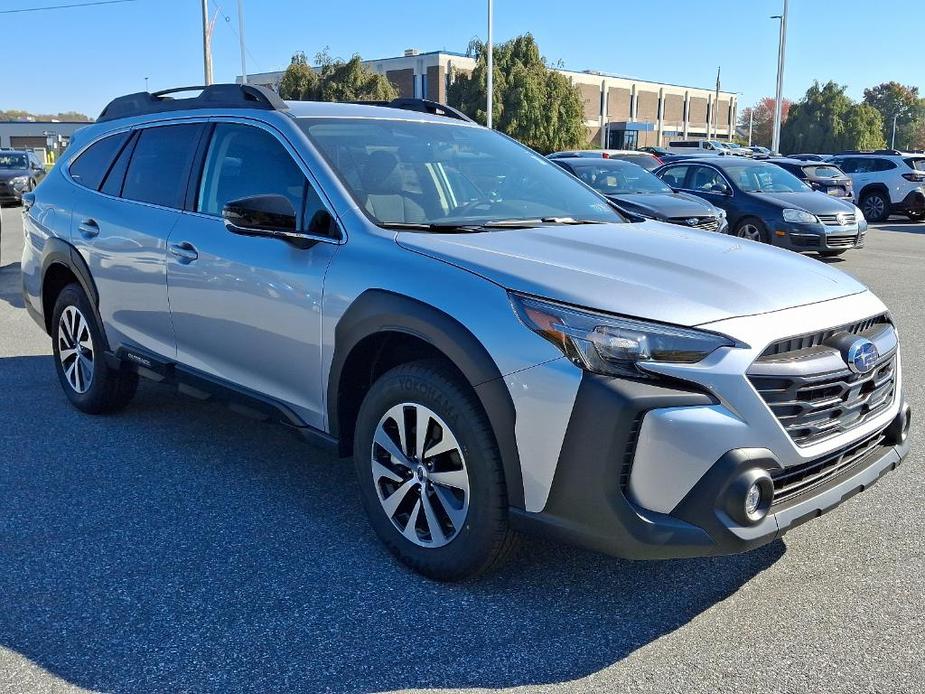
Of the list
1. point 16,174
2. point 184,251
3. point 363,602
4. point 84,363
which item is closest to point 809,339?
point 363,602

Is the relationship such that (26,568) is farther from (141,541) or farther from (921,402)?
(921,402)

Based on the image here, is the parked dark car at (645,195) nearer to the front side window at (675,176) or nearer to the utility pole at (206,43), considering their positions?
the front side window at (675,176)

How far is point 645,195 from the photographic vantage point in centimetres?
1245

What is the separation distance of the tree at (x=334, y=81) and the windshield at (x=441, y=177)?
4224 centimetres

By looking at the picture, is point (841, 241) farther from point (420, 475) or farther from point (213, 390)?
point (420, 475)

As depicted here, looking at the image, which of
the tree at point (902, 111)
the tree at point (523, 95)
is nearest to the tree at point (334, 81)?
the tree at point (523, 95)

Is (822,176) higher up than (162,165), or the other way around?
(162,165)

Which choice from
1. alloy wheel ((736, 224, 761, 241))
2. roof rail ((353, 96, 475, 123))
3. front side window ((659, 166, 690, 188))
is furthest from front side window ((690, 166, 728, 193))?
roof rail ((353, 96, 475, 123))

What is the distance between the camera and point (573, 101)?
171ft

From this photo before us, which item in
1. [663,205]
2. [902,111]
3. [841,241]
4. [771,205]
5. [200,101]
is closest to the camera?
[200,101]

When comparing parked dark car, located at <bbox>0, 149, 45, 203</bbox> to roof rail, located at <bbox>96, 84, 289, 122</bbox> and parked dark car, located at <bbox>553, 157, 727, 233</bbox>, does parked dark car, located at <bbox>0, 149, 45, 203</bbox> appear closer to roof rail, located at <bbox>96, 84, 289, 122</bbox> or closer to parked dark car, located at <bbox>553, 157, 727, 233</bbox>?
parked dark car, located at <bbox>553, 157, 727, 233</bbox>

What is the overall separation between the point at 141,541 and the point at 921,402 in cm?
480

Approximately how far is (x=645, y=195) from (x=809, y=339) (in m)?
9.74

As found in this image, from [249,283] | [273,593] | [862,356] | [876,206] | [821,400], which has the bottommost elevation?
[273,593]
